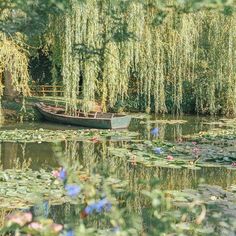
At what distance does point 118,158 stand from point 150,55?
4513 mm

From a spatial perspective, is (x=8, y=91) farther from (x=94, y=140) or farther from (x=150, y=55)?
(x=94, y=140)

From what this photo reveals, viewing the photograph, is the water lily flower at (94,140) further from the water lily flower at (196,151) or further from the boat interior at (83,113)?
the water lily flower at (196,151)

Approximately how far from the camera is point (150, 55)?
12867 millimetres

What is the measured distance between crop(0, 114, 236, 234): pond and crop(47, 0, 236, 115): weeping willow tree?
891mm

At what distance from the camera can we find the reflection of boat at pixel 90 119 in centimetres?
1310

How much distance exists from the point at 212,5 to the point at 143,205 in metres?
4.17

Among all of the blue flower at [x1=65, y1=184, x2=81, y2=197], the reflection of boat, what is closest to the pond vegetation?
the blue flower at [x1=65, y1=184, x2=81, y2=197]

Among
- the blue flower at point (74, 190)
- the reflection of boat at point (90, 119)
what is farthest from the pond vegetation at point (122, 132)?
the reflection of boat at point (90, 119)

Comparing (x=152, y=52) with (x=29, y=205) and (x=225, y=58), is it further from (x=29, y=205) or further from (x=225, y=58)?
(x=29, y=205)

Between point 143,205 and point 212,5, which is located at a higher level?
point 212,5

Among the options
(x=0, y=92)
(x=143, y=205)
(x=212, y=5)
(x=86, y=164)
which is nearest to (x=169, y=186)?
(x=143, y=205)

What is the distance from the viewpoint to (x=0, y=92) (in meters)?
11.9

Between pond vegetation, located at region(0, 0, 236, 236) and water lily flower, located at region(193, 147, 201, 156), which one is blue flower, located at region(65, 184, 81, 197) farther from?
water lily flower, located at region(193, 147, 201, 156)

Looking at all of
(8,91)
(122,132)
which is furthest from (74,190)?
(8,91)
